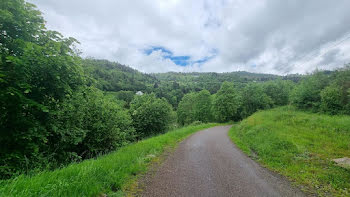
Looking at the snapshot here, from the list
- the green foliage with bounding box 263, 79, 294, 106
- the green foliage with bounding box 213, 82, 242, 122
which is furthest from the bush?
the green foliage with bounding box 263, 79, 294, 106

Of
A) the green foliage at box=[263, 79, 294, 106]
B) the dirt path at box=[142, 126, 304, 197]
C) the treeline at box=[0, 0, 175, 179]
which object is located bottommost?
the dirt path at box=[142, 126, 304, 197]

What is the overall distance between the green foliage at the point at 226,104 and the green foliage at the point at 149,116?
69.7 ft

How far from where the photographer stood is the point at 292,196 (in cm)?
344

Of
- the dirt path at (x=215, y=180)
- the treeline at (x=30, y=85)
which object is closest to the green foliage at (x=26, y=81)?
the treeline at (x=30, y=85)

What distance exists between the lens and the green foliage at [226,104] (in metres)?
37.3

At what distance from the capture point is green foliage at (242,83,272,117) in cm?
4028

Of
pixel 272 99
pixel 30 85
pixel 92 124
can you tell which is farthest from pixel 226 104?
pixel 30 85

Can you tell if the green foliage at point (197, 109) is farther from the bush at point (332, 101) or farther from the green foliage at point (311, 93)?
Answer: the bush at point (332, 101)

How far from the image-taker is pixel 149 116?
1945 centimetres

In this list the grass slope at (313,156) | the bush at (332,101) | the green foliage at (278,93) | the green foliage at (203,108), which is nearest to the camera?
the grass slope at (313,156)

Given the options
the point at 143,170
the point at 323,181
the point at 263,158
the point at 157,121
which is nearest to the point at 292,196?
the point at 323,181

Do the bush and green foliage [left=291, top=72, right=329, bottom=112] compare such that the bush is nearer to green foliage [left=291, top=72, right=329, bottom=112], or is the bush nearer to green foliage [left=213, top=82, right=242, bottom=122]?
green foliage [left=291, top=72, right=329, bottom=112]

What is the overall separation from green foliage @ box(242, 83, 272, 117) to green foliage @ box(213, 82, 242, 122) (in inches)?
158

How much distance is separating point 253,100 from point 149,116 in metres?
35.3
